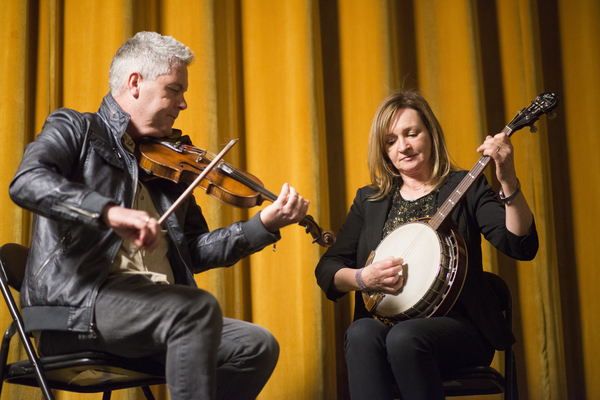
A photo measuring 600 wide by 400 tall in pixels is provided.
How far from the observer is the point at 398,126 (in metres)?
1.96

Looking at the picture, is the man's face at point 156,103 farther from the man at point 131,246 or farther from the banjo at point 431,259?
the banjo at point 431,259

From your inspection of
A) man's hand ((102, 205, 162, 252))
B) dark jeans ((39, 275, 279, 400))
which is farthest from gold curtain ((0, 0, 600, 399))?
man's hand ((102, 205, 162, 252))

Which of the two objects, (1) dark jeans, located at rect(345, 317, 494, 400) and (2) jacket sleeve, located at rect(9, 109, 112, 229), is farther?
(1) dark jeans, located at rect(345, 317, 494, 400)

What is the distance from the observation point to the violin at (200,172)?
1480 millimetres

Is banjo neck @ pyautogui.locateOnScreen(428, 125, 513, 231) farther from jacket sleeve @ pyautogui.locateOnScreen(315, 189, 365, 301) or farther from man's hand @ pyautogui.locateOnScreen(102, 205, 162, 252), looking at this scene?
man's hand @ pyautogui.locateOnScreen(102, 205, 162, 252)

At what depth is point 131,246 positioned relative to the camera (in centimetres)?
138

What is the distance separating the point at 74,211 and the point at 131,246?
29cm

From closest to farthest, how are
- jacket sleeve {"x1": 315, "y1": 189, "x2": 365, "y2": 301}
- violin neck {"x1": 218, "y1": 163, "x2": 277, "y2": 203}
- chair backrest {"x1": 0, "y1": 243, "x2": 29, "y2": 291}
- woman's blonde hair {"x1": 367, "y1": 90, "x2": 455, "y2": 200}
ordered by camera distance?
chair backrest {"x1": 0, "y1": 243, "x2": 29, "y2": 291} → violin neck {"x1": 218, "y1": 163, "x2": 277, "y2": 203} → jacket sleeve {"x1": 315, "y1": 189, "x2": 365, "y2": 301} → woman's blonde hair {"x1": 367, "y1": 90, "x2": 455, "y2": 200}

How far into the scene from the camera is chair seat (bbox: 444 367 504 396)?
4.99 ft

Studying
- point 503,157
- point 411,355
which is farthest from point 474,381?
point 503,157

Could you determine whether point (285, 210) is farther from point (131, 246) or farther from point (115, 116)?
point (115, 116)

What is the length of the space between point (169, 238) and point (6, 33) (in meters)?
1.49

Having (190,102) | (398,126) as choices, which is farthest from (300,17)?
(398,126)

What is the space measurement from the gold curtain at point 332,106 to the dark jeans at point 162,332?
1066mm
